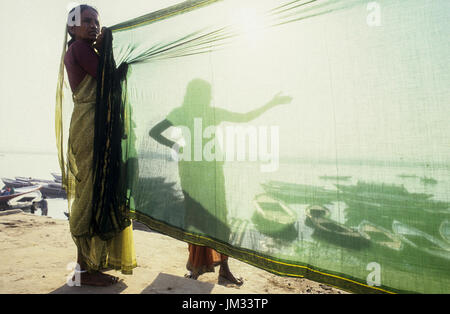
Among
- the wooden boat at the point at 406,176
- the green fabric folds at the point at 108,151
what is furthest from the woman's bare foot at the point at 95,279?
the wooden boat at the point at 406,176

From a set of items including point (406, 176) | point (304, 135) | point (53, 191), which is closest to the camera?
point (406, 176)

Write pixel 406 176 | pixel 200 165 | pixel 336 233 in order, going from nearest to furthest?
pixel 406 176 < pixel 336 233 < pixel 200 165

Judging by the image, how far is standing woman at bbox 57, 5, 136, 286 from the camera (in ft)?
6.79

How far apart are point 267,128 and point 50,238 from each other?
390 centimetres

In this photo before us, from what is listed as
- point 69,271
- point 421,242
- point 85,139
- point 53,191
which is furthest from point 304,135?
point 53,191

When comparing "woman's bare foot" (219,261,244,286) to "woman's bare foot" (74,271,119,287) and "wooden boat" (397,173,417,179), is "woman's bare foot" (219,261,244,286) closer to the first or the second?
"woman's bare foot" (74,271,119,287)

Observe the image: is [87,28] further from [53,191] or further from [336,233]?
[53,191]

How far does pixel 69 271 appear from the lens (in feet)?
7.84

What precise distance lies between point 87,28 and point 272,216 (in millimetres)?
2175

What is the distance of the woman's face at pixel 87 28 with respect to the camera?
2076 millimetres

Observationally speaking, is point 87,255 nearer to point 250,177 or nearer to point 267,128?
point 250,177

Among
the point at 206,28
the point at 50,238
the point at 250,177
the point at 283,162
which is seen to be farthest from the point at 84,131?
the point at 50,238

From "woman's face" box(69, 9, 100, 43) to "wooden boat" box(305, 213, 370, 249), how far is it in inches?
90.3

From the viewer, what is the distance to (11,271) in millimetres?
2307
